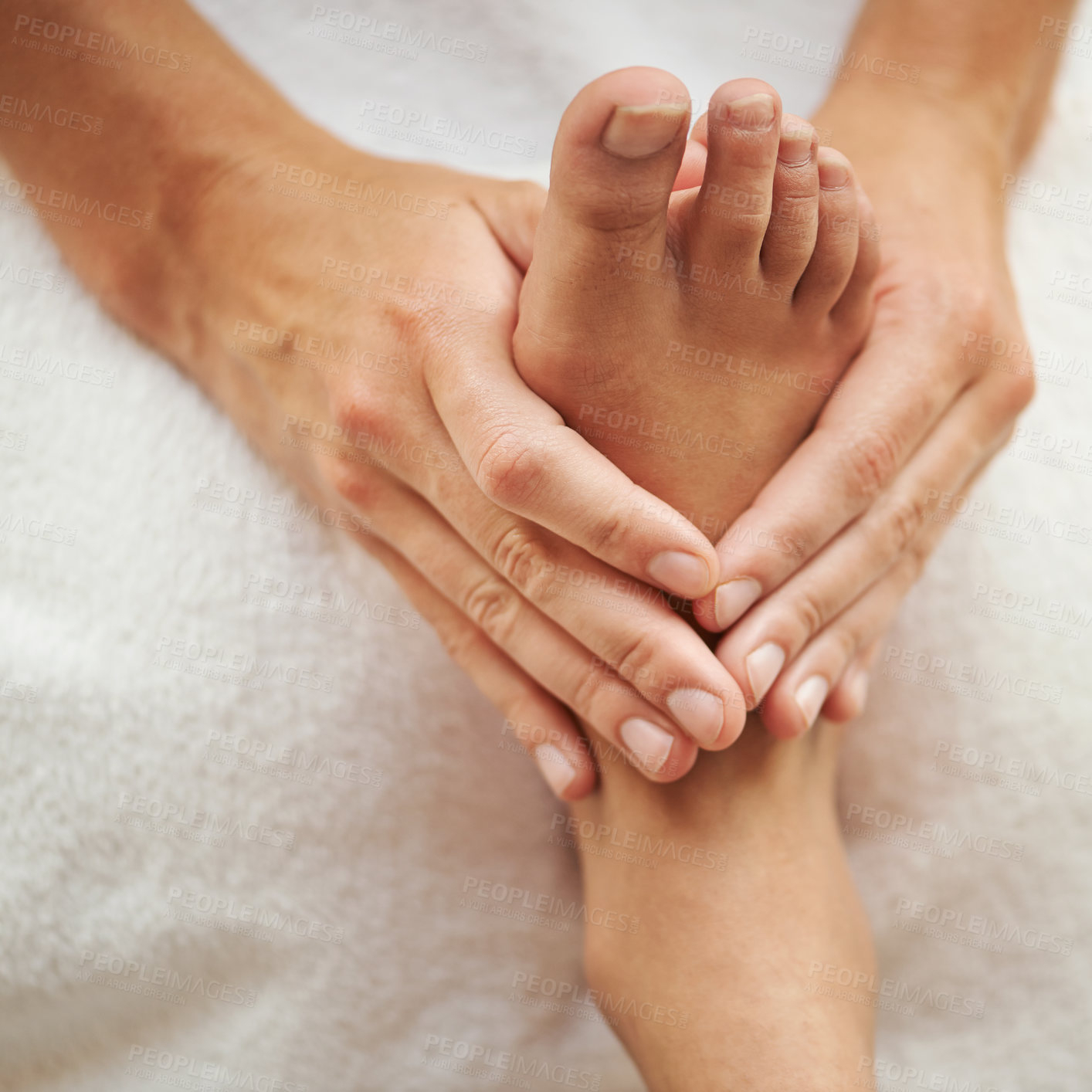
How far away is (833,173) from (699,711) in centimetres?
42

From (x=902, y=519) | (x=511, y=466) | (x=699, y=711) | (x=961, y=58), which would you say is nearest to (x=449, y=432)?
(x=511, y=466)

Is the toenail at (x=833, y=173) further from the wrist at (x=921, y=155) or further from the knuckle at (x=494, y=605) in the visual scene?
the knuckle at (x=494, y=605)

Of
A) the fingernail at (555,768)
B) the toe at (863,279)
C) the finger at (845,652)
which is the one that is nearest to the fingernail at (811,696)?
the finger at (845,652)

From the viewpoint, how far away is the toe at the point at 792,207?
602 millimetres

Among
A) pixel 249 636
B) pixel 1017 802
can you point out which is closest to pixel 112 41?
pixel 249 636

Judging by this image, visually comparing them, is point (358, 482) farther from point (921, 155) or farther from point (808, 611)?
point (921, 155)

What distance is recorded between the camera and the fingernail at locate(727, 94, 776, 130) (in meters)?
0.56

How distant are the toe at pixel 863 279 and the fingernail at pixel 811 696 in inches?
→ 12.3

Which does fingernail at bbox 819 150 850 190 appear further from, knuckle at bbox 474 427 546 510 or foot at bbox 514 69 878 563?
knuckle at bbox 474 427 546 510

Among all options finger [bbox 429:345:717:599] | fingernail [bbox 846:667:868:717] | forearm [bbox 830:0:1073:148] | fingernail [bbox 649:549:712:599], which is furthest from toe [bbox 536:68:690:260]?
forearm [bbox 830:0:1073:148]

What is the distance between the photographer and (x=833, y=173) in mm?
640

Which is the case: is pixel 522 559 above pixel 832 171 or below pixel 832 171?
below

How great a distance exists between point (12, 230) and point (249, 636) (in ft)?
1.65

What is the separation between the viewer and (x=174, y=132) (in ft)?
2.74
